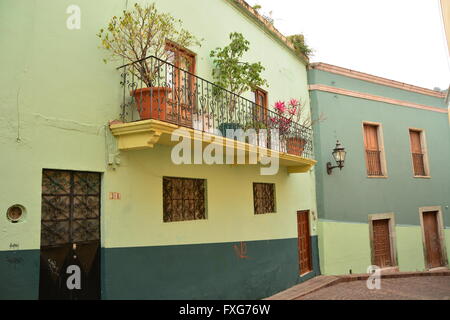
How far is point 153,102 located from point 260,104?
14.7ft

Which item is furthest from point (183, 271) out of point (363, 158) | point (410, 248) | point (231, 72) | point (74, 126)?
point (410, 248)

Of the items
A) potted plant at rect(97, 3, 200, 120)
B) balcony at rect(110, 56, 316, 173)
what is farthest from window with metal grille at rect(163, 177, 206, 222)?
potted plant at rect(97, 3, 200, 120)

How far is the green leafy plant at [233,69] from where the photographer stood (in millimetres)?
7887

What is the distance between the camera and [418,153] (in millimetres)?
14008

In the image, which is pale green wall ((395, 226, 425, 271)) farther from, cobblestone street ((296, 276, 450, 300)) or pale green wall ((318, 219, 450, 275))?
cobblestone street ((296, 276, 450, 300))

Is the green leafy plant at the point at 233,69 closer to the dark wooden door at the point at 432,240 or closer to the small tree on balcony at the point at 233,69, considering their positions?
the small tree on balcony at the point at 233,69

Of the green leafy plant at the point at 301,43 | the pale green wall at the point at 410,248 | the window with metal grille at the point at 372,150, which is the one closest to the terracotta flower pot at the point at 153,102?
the green leafy plant at the point at 301,43

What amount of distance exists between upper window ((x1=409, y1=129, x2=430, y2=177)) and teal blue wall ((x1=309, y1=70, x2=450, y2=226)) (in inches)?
9.7

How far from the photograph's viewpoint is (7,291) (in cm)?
435

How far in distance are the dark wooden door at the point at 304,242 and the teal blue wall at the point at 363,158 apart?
71cm

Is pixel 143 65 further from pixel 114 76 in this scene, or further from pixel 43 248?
pixel 43 248

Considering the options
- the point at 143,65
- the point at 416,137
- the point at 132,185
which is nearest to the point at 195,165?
the point at 132,185
